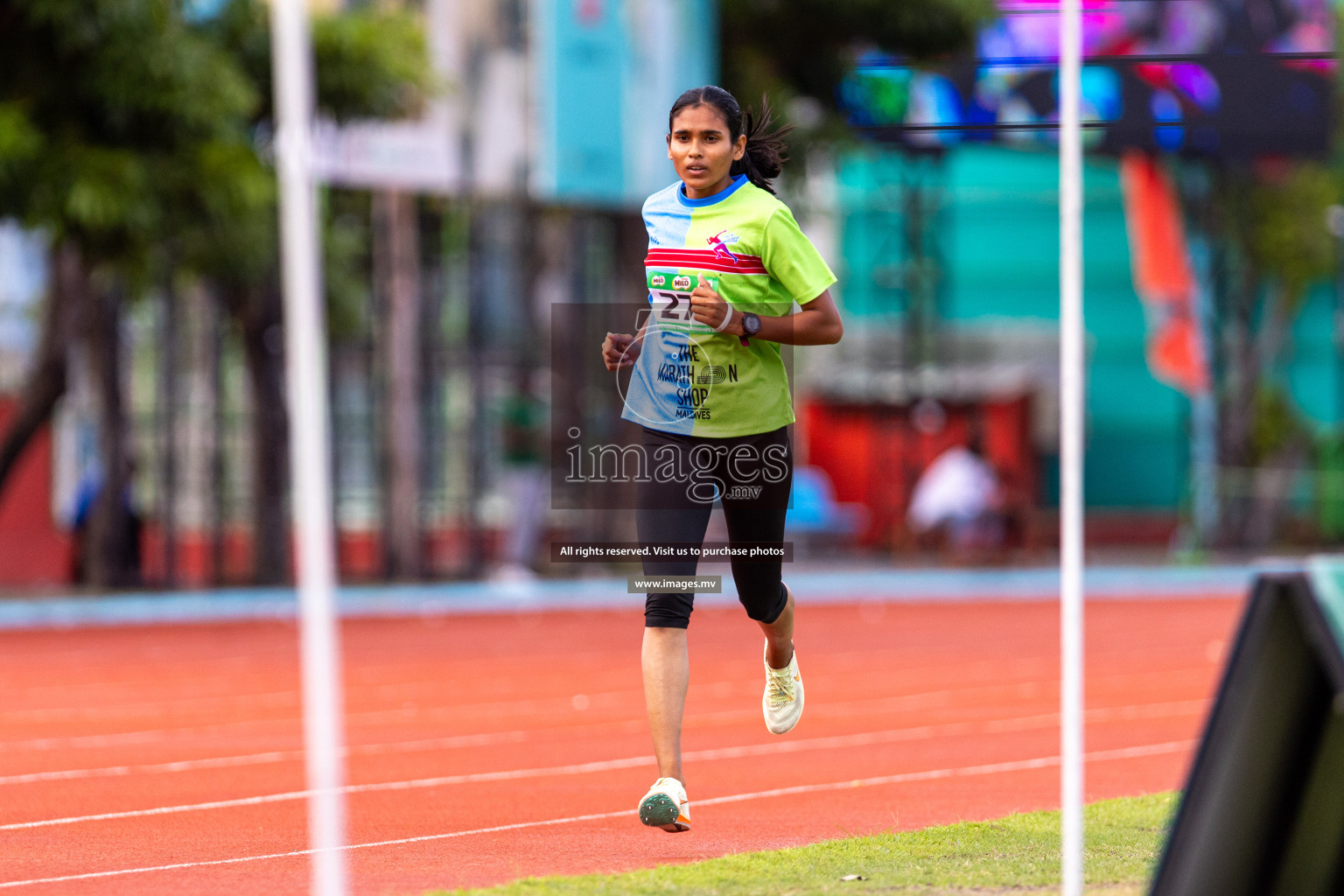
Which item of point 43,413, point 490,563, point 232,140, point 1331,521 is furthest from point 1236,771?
point 1331,521

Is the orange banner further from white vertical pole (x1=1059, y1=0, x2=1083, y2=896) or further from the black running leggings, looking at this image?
white vertical pole (x1=1059, y1=0, x2=1083, y2=896)

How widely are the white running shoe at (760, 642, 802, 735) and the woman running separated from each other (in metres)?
0.42

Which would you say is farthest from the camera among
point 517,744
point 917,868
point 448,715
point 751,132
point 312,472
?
point 448,715

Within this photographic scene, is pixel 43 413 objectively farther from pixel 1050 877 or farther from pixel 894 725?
pixel 1050 877

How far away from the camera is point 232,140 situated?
17.6 meters

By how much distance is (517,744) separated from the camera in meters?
9.25

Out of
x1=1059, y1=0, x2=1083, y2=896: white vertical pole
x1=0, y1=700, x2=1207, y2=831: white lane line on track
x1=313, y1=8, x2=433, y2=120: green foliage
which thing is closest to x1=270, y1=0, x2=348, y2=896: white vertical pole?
x1=1059, y1=0, x2=1083, y2=896: white vertical pole

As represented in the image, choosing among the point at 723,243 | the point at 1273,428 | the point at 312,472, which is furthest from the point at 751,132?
the point at 1273,428

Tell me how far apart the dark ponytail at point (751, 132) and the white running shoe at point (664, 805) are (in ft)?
5.67

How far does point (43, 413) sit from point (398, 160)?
4.35m

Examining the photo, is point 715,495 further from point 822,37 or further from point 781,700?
point 822,37

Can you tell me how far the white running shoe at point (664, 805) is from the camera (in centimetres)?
561

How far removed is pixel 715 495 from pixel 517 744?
12.5 ft

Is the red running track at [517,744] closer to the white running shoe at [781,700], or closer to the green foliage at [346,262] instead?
the white running shoe at [781,700]
